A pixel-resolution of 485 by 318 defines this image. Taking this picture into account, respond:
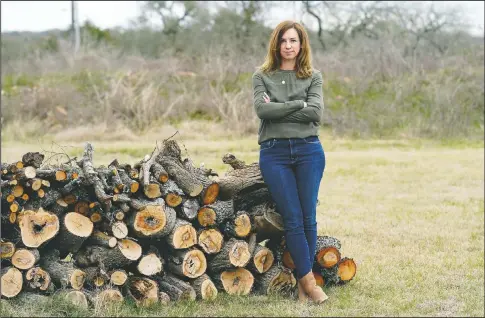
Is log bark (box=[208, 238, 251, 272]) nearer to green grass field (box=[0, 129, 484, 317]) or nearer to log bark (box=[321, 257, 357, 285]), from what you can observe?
green grass field (box=[0, 129, 484, 317])

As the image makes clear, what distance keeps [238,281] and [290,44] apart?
1.86 metres

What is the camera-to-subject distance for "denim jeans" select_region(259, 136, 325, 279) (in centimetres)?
516

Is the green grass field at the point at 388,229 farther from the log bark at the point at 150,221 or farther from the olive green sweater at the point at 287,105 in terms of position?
the olive green sweater at the point at 287,105

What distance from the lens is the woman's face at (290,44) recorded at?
5215 millimetres

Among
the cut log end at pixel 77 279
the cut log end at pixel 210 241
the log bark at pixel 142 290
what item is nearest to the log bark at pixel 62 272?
the cut log end at pixel 77 279

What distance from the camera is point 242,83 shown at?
23.8 metres

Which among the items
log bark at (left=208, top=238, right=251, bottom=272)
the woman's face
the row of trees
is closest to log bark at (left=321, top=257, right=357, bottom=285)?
log bark at (left=208, top=238, right=251, bottom=272)

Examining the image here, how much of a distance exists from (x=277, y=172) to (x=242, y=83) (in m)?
18.8

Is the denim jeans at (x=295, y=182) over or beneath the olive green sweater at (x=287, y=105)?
beneath

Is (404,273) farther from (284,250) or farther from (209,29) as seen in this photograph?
(209,29)

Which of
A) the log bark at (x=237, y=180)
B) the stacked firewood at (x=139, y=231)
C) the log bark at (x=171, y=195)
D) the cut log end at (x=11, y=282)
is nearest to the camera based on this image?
the cut log end at (x=11, y=282)

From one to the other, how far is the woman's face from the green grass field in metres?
1.82

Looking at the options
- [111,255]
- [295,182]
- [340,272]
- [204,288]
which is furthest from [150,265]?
[340,272]

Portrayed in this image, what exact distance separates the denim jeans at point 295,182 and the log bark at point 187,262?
0.67m
